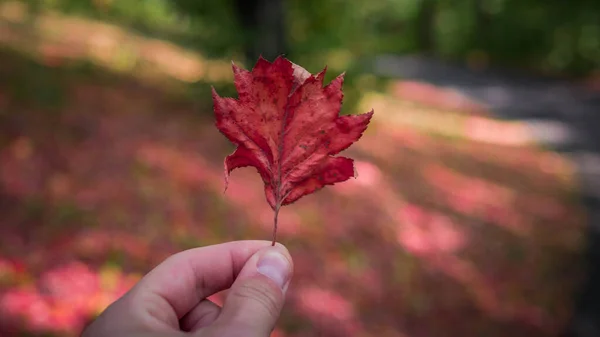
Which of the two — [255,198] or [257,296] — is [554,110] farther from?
[257,296]

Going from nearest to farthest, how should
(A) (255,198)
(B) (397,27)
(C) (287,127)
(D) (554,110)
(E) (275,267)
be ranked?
1. (C) (287,127)
2. (E) (275,267)
3. (A) (255,198)
4. (D) (554,110)
5. (B) (397,27)

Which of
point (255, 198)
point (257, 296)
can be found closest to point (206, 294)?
point (257, 296)

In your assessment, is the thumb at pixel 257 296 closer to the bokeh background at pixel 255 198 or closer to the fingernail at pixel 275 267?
the fingernail at pixel 275 267

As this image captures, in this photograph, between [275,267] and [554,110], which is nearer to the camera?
[275,267]

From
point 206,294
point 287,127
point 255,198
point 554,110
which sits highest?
point 554,110

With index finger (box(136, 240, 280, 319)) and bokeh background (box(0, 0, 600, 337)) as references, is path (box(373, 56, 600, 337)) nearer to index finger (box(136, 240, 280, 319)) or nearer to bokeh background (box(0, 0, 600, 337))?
bokeh background (box(0, 0, 600, 337))

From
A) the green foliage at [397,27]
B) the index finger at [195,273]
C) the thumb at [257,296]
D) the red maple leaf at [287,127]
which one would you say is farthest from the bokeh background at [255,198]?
the red maple leaf at [287,127]

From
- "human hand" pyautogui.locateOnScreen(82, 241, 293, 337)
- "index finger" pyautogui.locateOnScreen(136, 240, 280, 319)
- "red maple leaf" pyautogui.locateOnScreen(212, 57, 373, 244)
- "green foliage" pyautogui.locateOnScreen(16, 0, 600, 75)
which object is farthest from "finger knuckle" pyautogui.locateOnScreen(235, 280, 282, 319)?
"green foliage" pyautogui.locateOnScreen(16, 0, 600, 75)
